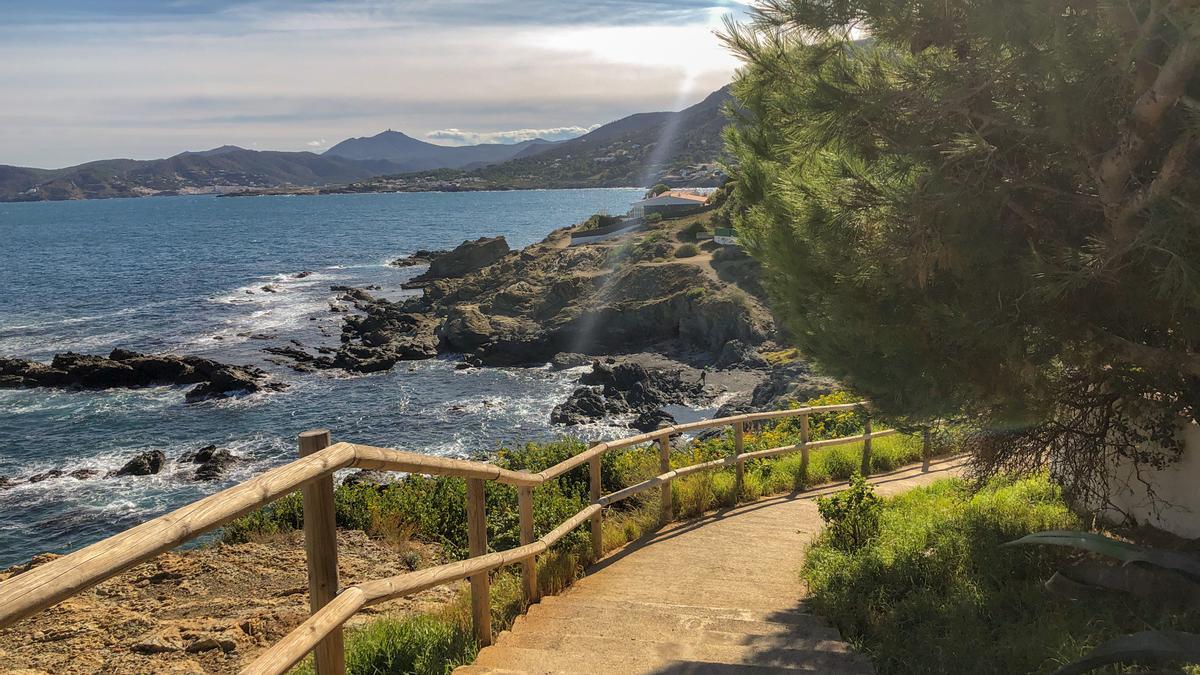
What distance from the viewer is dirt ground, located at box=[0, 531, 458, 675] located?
5.41 m

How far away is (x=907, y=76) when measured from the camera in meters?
5.57

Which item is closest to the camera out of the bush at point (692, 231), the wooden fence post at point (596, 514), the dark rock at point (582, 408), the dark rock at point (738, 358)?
the wooden fence post at point (596, 514)

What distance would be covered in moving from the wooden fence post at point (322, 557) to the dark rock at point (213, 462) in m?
22.3

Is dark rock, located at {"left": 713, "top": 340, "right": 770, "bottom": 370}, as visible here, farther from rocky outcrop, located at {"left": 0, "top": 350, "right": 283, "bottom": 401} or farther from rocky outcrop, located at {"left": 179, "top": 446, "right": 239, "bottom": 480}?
rocky outcrop, located at {"left": 179, "top": 446, "right": 239, "bottom": 480}

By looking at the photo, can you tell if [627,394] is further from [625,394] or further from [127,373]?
[127,373]

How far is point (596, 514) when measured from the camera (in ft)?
24.0

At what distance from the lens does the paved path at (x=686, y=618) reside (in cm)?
474

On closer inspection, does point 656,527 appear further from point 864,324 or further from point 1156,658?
point 1156,658

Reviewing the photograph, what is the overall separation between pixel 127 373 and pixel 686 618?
1359 inches

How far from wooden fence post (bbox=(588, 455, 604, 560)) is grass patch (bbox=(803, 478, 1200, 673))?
171 cm

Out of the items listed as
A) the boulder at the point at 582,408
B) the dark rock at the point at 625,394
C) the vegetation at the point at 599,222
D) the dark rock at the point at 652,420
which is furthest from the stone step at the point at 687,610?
the vegetation at the point at 599,222

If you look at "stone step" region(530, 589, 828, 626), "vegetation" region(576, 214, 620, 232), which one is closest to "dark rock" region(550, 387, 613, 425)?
"stone step" region(530, 589, 828, 626)

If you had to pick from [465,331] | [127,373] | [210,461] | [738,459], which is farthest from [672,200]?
[738,459]

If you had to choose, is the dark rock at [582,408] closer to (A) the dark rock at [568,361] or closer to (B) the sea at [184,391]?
A: (B) the sea at [184,391]
